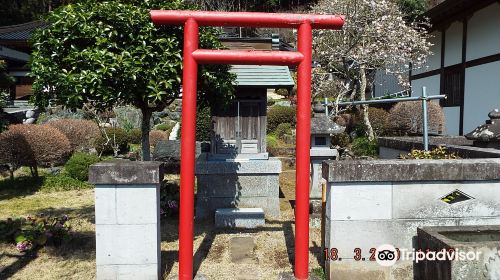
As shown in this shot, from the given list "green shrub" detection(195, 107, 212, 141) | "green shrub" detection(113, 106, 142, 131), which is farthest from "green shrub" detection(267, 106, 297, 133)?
"green shrub" detection(113, 106, 142, 131)

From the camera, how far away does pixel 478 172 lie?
4.69 meters

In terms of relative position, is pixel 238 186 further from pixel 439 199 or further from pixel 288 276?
pixel 439 199

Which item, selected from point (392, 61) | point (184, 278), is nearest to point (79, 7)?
point (184, 278)

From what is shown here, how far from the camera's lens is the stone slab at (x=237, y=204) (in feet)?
26.4

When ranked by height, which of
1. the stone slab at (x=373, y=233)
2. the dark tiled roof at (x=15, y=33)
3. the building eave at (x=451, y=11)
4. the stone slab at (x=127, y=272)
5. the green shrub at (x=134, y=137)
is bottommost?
the stone slab at (x=127, y=272)

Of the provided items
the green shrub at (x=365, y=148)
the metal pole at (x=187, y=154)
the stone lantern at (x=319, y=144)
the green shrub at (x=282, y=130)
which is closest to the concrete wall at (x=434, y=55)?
the green shrub at (x=365, y=148)

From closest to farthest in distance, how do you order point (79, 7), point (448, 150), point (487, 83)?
point (79, 7), point (448, 150), point (487, 83)

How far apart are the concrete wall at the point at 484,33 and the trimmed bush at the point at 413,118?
229cm

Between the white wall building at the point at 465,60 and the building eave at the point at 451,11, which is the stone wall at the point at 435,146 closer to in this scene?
the white wall building at the point at 465,60

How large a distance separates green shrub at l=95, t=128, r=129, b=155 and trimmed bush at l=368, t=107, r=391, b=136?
11707mm

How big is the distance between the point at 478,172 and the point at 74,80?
5.68m

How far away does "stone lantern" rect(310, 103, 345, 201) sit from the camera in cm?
784

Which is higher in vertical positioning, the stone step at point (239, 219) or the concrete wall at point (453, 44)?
the concrete wall at point (453, 44)

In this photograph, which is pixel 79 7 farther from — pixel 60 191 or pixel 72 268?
pixel 60 191
